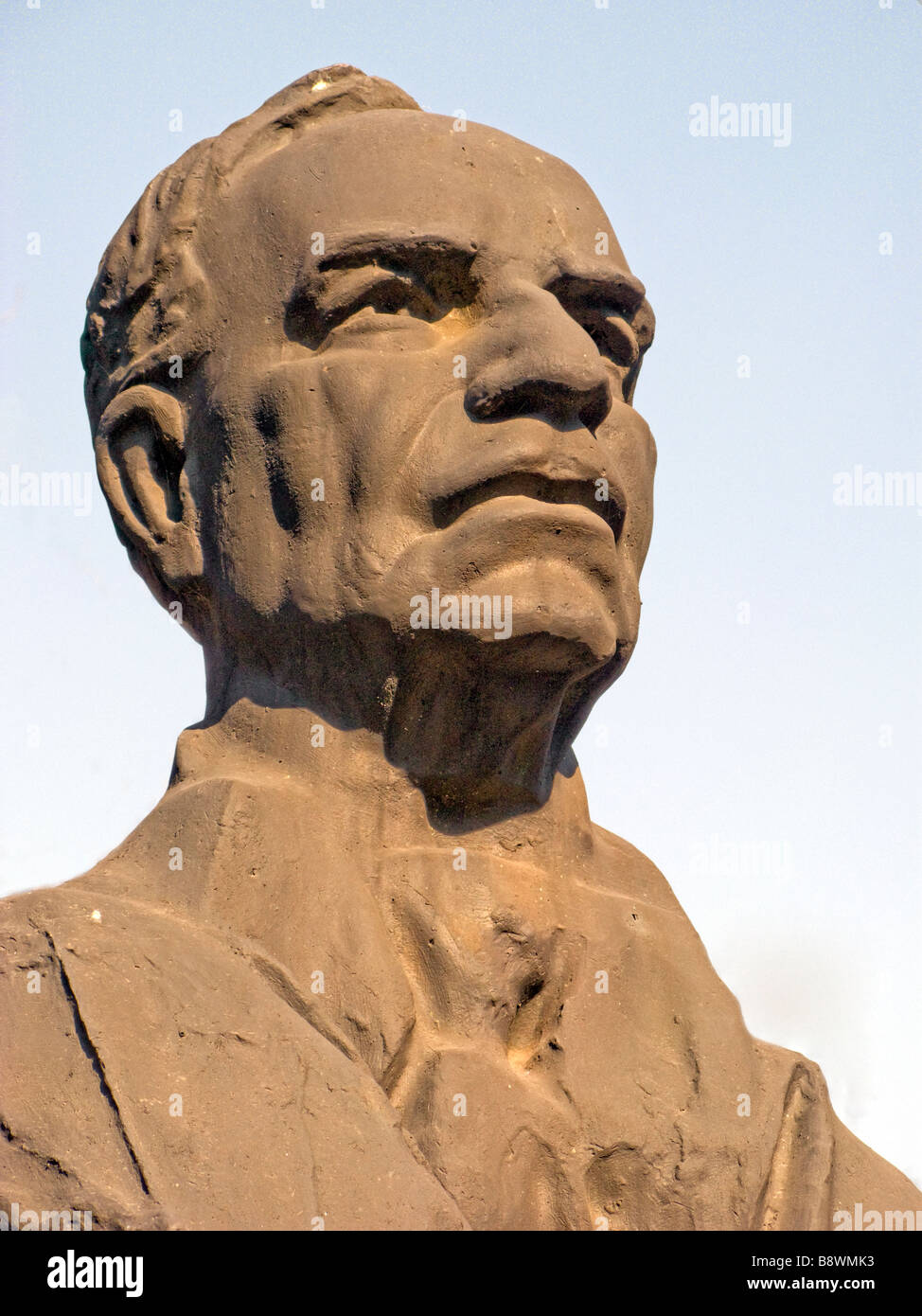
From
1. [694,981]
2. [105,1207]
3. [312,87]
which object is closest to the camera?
[105,1207]

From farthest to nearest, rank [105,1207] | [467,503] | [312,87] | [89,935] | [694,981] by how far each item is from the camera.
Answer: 1. [312,87]
2. [694,981]
3. [467,503]
4. [89,935]
5. [105,1207]

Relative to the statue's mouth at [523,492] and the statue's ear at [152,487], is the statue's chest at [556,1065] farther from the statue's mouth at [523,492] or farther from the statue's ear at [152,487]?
the statue's ear at [152,487]

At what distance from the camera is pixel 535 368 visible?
6.23 meters

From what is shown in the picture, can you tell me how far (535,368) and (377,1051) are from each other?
6.81ft

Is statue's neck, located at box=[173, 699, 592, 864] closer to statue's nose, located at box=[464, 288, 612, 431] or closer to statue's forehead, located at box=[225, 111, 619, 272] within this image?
statue's nose, located at box=[464, 288, 612, 431]

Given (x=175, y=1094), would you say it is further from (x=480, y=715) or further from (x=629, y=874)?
(x=629, y=874)

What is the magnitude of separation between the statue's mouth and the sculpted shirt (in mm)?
977

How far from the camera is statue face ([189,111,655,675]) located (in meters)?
6.20

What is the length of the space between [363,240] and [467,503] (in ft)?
2.96

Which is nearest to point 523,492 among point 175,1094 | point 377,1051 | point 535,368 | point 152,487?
point 535,368

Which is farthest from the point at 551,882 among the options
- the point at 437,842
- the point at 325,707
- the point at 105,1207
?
the point at 105,1207

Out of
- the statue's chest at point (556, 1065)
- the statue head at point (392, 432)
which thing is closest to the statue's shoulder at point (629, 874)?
the statue's chest at point (556, 1065)
